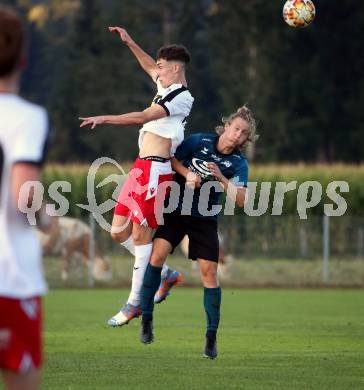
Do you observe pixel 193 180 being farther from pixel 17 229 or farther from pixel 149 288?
pixel 17 229

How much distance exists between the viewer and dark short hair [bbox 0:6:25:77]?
4.46 metres

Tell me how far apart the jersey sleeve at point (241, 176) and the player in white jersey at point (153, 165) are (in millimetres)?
624

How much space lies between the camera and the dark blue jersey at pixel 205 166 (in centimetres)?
995

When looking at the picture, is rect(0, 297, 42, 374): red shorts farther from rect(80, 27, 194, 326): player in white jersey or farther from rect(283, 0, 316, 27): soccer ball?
rect(283, 0, 316, 27): soccer ball

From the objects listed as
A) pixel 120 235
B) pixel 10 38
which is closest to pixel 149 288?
pixel 120 235

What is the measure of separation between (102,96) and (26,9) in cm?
2325

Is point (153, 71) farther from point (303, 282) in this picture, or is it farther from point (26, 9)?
point (26, 9)

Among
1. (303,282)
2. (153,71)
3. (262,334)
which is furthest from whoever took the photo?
(303,282)

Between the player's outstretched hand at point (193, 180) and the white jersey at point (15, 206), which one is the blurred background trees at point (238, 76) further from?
the white jersey at point (15, 206)

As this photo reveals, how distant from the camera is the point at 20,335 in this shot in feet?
14.9

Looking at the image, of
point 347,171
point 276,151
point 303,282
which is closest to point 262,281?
point 303,282

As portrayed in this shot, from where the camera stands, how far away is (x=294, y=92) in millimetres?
53625

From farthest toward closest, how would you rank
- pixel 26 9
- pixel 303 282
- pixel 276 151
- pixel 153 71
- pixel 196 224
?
pixel 26 9 < pixel 276 151 < pixel 303 282 < pixel 153 71 < pixel 196 224

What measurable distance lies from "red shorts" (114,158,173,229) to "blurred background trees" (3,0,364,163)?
1661 inches
